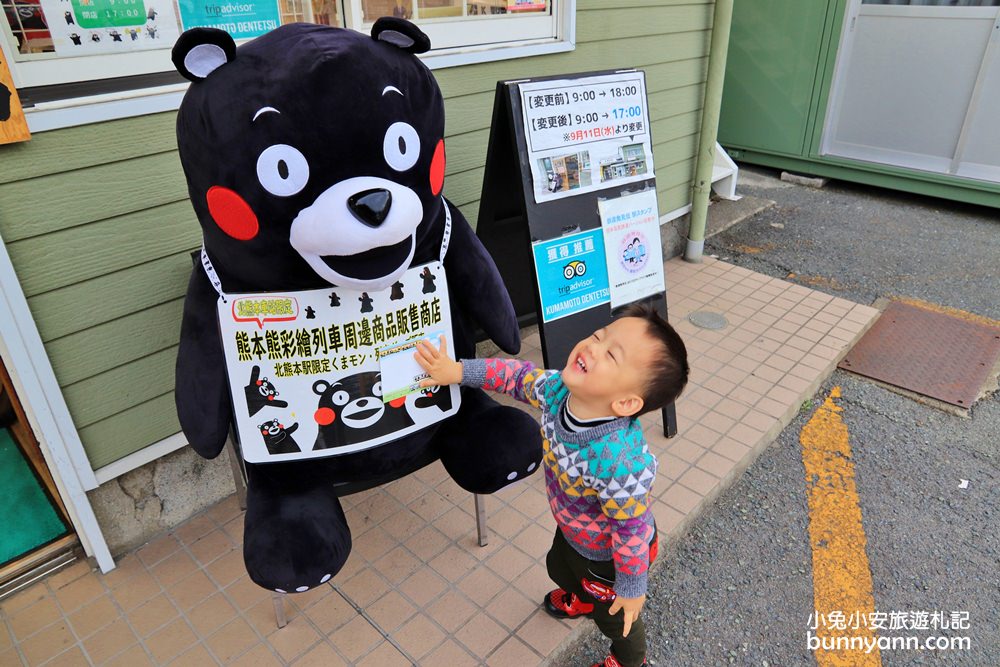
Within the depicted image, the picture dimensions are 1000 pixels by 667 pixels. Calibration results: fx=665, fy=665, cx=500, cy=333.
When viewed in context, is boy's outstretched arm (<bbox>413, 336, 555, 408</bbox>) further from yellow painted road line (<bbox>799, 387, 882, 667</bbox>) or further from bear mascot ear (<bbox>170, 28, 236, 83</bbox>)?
yellow painted road line (<bbox>799, 387, 882, 667</bbox>)

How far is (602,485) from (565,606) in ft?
2.75

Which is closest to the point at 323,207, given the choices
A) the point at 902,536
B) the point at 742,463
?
the point at 742,463

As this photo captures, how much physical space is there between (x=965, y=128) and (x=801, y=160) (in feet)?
5.47

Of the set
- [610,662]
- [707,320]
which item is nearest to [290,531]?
[610,662]

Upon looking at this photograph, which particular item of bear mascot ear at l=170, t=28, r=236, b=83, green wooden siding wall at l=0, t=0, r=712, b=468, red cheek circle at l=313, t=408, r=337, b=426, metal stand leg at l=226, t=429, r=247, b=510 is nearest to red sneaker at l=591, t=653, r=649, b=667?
red cheek circle at l=313, t=408, r=337, b=426

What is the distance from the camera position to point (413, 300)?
2383 mm

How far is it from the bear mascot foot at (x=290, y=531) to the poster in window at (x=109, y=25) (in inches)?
62.5

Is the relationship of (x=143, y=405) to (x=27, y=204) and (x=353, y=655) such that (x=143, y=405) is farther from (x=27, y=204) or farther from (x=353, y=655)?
(x=353, y=655)

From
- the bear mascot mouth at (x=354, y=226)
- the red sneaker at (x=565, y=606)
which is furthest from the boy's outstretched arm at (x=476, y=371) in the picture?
the red sneaker at (x=565, y=606)

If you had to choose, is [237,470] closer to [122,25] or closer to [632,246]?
[122,25]

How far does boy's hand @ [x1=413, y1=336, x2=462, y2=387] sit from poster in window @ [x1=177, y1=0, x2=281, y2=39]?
145 cm

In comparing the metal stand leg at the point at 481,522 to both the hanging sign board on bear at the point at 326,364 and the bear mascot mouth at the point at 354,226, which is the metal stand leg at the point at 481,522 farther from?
the bear mascot mouth at the point at 354,226

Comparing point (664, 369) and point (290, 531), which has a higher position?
point (664, 369)

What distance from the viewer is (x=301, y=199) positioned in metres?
1.87
